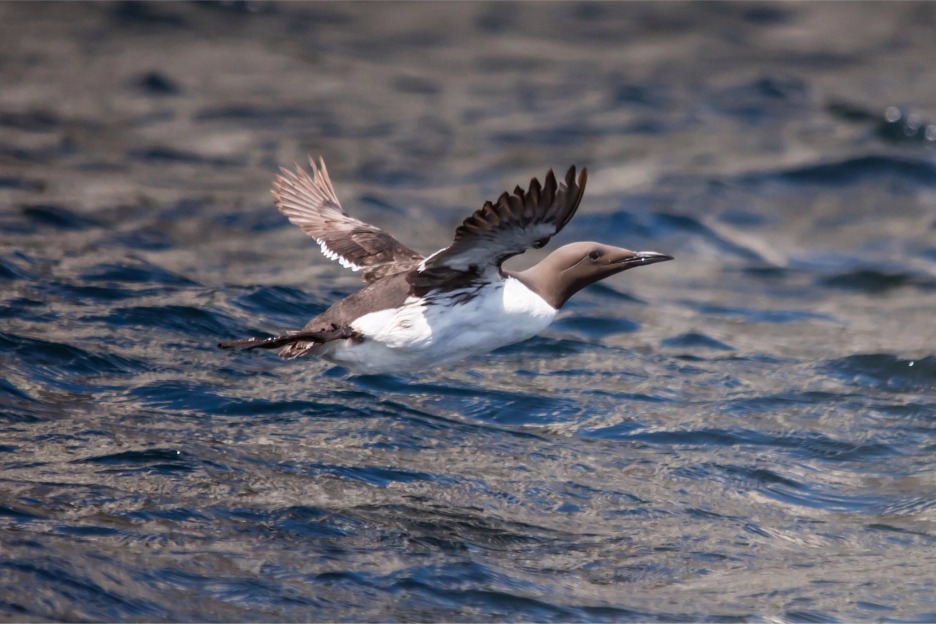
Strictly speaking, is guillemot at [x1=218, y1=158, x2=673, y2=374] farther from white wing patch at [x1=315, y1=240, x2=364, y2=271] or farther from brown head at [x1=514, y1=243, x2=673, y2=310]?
white wing patch at [x1=315, y1=240, x2=364, y2=271]

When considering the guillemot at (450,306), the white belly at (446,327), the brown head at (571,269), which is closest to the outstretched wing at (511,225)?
the guillemot at (450,306)

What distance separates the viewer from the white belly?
710 centimetres

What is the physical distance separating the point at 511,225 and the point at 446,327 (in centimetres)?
99

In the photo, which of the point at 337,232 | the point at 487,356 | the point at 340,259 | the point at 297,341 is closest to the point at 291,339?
the point at 297,341

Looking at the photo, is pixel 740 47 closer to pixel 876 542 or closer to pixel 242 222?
pixel 242 222

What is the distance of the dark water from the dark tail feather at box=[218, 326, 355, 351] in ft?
2.83

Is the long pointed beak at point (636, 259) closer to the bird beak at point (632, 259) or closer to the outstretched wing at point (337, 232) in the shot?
the bird beak at point (632, 259)

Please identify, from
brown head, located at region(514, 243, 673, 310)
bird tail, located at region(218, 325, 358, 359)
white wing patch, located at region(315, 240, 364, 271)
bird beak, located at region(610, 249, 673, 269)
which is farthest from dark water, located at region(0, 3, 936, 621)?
bird beak, located at region(610, 249, 673, 269)

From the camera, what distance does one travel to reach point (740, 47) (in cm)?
1692

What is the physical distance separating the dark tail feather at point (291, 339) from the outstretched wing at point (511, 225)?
607mm

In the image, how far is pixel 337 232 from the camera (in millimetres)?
8344

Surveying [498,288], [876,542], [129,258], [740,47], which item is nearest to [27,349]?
[129,258]

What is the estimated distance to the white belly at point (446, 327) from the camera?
7.10m

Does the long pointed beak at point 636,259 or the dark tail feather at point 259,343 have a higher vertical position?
the long pointed beak at point 636,259
